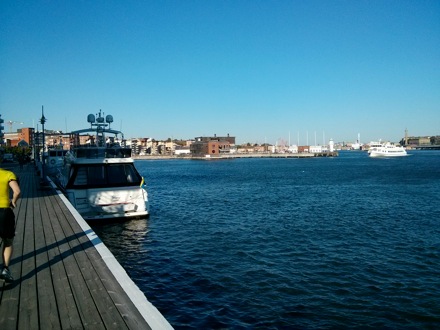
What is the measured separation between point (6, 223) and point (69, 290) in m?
1.78

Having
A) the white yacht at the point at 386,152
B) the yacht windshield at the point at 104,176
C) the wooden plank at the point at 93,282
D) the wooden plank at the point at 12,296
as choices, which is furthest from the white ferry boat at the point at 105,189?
the white yacht at the point at 386,152

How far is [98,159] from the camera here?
21.1 metres

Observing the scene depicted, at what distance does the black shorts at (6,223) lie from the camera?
6.54 m

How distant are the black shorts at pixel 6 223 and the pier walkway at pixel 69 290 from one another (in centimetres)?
95

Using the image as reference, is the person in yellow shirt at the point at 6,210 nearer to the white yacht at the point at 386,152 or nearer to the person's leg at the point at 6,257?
the person's leg at the point at 6,257

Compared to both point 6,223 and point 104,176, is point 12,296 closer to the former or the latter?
point 6,223

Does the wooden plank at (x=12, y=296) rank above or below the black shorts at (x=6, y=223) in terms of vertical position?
below

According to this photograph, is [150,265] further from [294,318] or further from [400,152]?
[400,152]

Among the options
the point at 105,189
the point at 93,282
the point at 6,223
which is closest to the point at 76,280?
the point at 93,282

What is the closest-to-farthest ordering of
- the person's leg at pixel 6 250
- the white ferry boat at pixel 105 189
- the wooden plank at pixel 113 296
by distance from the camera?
the wooden plank at pixel 113 296
the person's leg at pixel 6 250
the white ferry boat at pixel 105 189

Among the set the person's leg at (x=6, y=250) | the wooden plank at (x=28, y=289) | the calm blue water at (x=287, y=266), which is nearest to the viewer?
the wooden plank at (x=28, y=289)

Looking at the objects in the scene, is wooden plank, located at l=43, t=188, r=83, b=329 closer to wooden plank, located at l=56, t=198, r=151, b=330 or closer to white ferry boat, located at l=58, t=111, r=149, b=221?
wooden plank, located at l=56, t=198, r=151, b=330

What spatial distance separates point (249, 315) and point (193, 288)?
2.62 metres

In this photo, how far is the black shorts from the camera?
6539mm
